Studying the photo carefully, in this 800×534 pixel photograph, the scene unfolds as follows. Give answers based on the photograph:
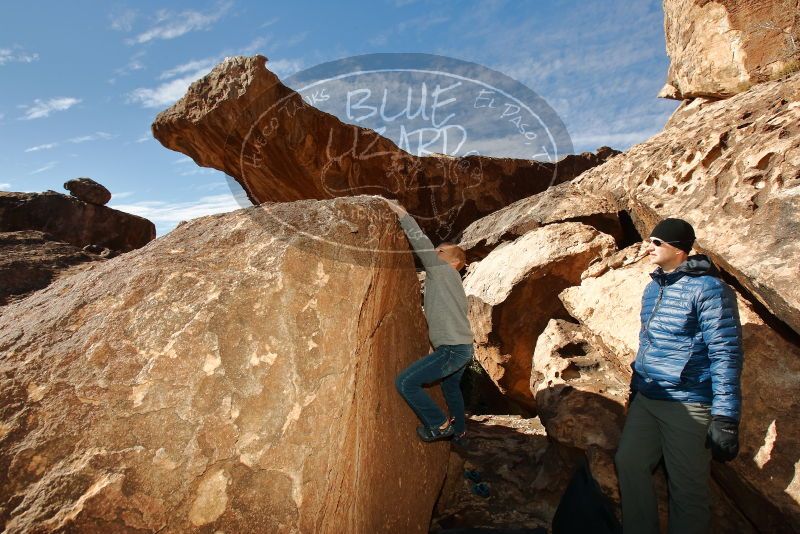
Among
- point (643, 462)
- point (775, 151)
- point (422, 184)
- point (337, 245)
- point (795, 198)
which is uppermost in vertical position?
point (422, 184)

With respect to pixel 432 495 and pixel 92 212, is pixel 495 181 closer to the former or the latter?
pixel 432 495

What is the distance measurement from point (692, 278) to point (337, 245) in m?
1.70

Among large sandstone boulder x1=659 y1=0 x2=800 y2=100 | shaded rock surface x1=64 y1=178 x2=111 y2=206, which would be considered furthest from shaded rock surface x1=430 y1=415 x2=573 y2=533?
shaded rock surface x1=64 y1=178 x2=111 y2=206

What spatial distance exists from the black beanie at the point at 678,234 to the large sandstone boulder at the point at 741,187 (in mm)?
406

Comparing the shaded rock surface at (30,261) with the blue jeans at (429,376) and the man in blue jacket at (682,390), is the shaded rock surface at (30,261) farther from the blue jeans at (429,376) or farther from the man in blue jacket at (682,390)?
the man in blue jacket at (682,390)

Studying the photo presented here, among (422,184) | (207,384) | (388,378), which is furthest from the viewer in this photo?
(422,184)

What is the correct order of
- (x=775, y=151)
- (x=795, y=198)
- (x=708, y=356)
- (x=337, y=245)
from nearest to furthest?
(x=708, y=356), (x=337, y=245), (x=795, y=198), (x=775, y=151)

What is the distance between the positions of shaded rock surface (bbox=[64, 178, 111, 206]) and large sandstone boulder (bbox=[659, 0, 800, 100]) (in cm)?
1953

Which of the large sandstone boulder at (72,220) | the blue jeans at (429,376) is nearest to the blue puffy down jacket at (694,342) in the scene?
the blue jeans at (429,376)

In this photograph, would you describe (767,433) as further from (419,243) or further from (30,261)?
(30,261)

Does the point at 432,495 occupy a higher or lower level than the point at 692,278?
lower

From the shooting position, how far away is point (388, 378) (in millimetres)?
2523

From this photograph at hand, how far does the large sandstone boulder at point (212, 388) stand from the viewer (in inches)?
61.8

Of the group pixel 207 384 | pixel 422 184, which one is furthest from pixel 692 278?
pixel 422 184
